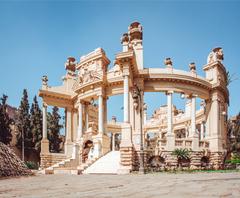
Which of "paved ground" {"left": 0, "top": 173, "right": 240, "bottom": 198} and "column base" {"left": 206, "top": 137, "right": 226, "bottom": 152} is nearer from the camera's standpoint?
"paved ground" {"left": 0, "top": 173, "right": 240, "bottom": 198}

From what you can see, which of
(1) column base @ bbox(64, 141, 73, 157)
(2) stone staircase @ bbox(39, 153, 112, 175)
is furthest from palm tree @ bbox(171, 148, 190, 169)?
(1) column base @ bbox(64, 141, 73, 157)

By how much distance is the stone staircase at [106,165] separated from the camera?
71.9ft

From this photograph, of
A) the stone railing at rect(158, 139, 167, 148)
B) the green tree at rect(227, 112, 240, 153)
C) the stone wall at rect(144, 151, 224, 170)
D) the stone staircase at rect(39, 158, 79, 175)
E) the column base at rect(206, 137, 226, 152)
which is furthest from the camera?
the green tree at rect(227, 112, 240, 153)

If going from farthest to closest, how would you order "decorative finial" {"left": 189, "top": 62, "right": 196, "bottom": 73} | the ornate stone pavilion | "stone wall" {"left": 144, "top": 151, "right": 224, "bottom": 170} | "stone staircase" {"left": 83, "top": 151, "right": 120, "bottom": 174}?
"decorative finial" {"left": 189, "top": 62, "right": 196, "bottom": 73}, "stone wall" {"left": 144, "top": 151, "right": 224, "bottom": 170}, the ornate stone pavilion, "stone staircase" {"left": 83, "top": 151, "right": 120, "bottom": 174}

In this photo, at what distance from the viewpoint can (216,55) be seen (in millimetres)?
32406

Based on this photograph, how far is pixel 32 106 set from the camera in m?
45.7

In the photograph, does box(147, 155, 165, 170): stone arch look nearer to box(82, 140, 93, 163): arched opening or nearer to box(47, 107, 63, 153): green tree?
box(82, 140, 93, 163): arched opening

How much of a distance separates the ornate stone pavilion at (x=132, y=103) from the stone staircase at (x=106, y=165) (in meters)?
0.15

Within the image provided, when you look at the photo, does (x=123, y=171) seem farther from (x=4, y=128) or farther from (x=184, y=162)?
(x=4, y=128)

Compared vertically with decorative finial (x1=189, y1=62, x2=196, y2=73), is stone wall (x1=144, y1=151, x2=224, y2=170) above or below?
below

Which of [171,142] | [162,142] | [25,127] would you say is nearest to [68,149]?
[162,142]

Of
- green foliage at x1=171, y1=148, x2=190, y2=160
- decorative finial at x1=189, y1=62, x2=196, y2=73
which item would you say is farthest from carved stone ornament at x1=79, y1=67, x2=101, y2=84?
green foliage at x1=171, y1=148, x2=190, y2=160

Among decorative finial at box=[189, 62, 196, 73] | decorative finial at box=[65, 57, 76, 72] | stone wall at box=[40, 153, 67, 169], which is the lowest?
stone wall at box=[40, 153, 67, 169]

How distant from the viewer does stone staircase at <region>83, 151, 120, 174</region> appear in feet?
71.9
